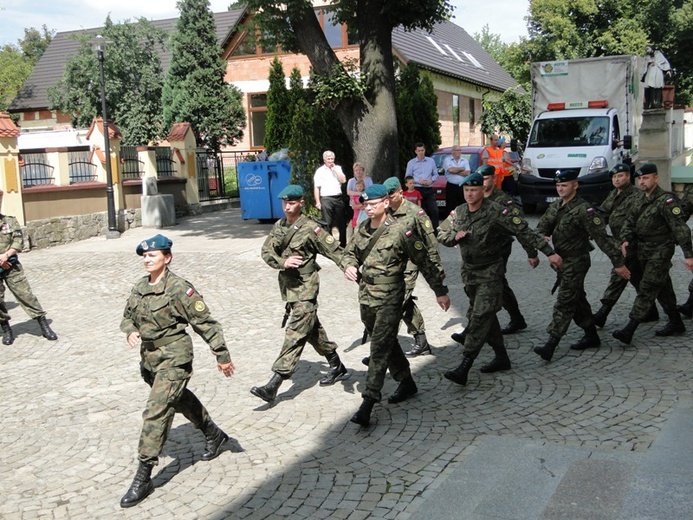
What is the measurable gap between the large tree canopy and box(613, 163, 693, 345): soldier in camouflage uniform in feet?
26.4

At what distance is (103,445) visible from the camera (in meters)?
5.79

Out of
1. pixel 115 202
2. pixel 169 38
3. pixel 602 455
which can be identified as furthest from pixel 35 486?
pixel 169 38

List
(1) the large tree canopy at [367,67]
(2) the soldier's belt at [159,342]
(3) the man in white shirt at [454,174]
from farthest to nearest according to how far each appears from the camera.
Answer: (3) the man in white shirt at [454,174] → (1) the large tree canopy at [367,67] → (2) the soldier's belt at [159,342]

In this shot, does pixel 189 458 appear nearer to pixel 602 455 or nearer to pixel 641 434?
pixel 602 455

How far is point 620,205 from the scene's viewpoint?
8219mm

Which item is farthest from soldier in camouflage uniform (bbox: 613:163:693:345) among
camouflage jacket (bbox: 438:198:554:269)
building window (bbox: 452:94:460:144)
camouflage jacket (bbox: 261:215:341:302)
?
building window (bbox: 452:94:460:144)

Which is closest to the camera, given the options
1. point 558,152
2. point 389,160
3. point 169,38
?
point 389,160

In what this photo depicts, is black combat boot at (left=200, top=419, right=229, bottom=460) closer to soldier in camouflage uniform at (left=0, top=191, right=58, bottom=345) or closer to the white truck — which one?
soldier in camouflage uniform at (left=0, top=191, right=58, bottom=345)

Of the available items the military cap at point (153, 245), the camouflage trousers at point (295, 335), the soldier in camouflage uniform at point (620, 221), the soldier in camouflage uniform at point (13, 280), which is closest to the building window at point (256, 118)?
the soldier in camouflage uniform at point (13, 280)

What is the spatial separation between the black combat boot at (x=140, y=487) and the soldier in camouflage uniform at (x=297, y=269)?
1.74 metres

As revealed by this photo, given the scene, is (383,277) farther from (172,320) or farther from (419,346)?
(419,346)

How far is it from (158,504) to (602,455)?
9.39 feet

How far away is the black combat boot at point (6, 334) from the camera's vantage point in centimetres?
909

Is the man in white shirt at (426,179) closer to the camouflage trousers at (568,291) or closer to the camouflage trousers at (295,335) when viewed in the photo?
the camouflage trousers at (568,291)
